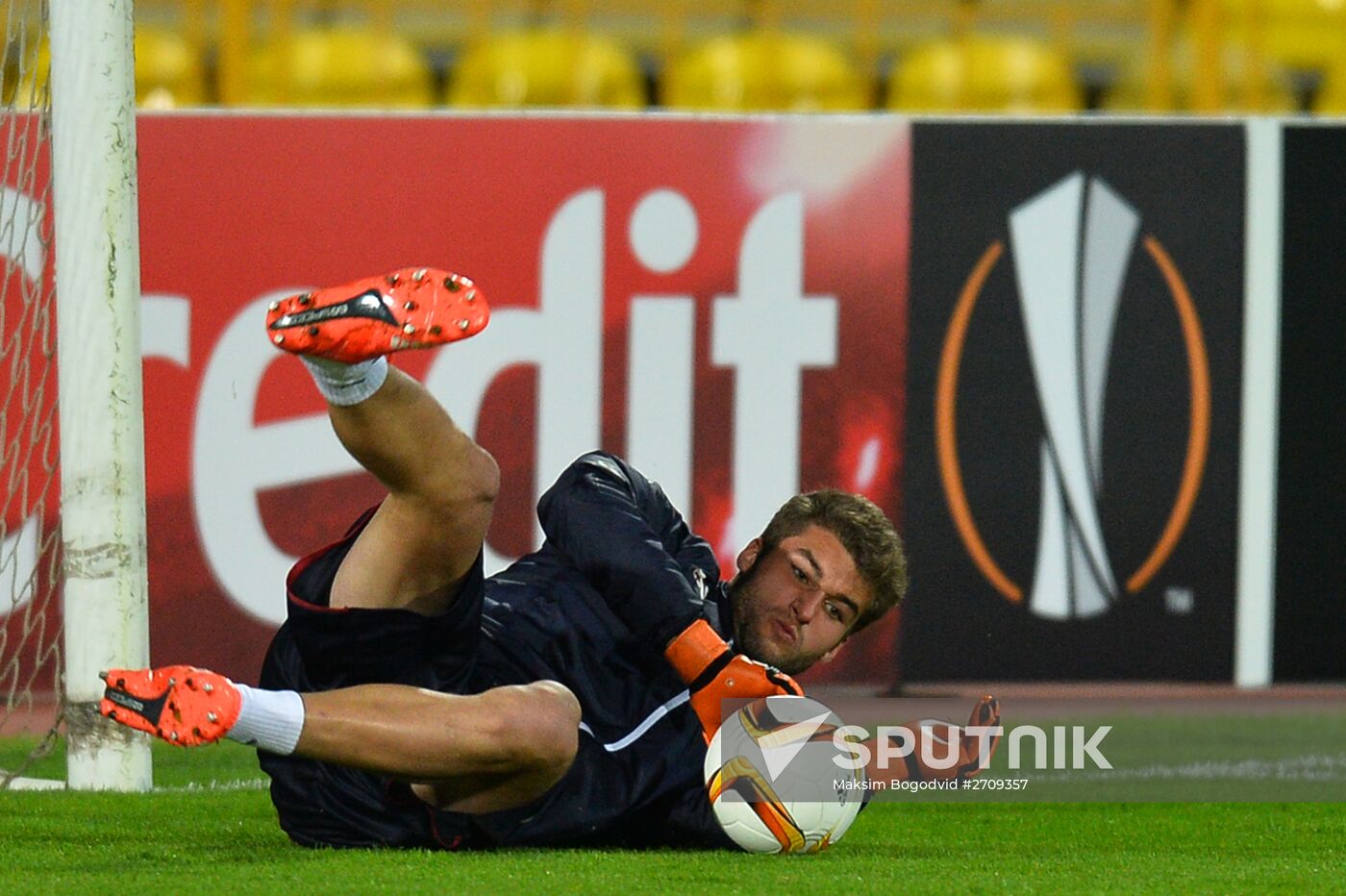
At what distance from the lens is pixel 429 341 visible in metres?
2.94

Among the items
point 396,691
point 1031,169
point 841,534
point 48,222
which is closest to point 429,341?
point 396,691

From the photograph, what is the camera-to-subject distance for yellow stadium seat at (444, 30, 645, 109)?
29.1ft

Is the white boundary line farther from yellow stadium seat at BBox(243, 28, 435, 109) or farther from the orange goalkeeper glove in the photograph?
yellow stadium seat at BBox(243, 28, 435, 109)

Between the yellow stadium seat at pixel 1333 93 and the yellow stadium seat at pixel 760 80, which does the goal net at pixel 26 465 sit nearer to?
the yellow stadium seat at pixel 760 80

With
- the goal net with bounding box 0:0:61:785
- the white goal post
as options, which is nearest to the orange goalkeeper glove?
the white goal post

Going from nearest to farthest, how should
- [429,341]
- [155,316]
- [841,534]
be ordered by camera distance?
[429,341], [841,534], [155,316]

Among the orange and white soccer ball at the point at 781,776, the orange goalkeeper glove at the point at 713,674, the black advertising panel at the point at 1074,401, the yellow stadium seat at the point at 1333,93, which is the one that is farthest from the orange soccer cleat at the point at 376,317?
the yellow stadium seat at the point at 1333,93

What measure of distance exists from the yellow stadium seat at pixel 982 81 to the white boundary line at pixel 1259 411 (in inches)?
94.2

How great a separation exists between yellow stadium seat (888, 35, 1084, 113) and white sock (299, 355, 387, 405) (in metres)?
6.30

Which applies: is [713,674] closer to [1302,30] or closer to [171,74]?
[171,74]

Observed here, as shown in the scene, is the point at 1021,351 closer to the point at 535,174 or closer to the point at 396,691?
the point at 535,174

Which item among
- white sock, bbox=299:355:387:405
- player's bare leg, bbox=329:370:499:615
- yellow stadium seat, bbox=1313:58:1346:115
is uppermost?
yellow stadium seat, bbox=1313:58:1346:115

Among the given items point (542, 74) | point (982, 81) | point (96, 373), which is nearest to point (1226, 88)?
point (982, 81)

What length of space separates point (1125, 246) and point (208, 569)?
3.34 m
